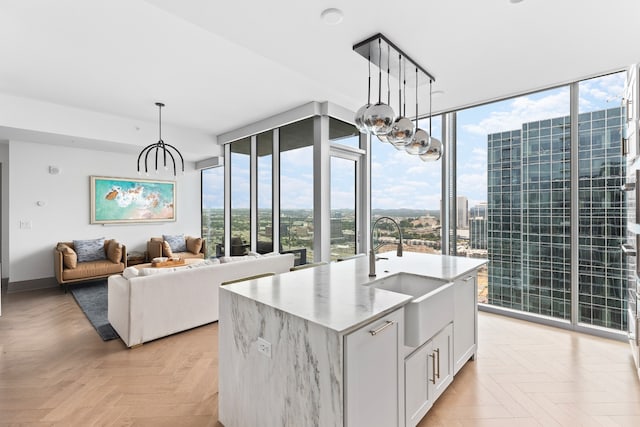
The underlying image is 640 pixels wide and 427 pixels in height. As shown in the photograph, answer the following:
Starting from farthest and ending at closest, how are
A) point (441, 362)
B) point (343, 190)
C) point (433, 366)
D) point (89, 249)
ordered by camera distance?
point (89, 249)
point (343, 190)
point (441, 362)
point (433, 366)

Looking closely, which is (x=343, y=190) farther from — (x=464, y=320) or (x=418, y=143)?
(x=464, y=320)

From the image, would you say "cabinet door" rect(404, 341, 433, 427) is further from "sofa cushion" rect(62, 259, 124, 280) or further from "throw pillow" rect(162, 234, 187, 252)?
"throw pillow" rect(162, 234, 187, 252)

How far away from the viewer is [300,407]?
1359mm

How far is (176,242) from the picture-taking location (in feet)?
20.8

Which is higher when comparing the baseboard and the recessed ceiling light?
the recessed ceiling light

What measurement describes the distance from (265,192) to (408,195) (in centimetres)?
249

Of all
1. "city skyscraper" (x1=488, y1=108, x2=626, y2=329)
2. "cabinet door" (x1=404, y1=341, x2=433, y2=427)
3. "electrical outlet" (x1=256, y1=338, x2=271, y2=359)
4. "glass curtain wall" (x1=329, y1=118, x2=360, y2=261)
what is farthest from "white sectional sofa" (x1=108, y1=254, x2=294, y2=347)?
"city skyscraper" (x1=488, y1=108, x2=626, y2=329)

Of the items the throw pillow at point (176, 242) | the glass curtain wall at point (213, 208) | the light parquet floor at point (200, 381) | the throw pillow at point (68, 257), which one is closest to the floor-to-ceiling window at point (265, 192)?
the glass curtain wall at point (213, 208)

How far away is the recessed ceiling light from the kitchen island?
1.82 m

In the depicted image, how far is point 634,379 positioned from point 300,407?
2723mm

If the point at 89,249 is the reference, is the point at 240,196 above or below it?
above

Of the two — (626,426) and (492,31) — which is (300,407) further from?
(492,31)

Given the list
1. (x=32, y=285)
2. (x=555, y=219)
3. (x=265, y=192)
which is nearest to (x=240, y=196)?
(x=265, y=192)

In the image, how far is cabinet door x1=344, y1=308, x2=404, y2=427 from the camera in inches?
49.4
